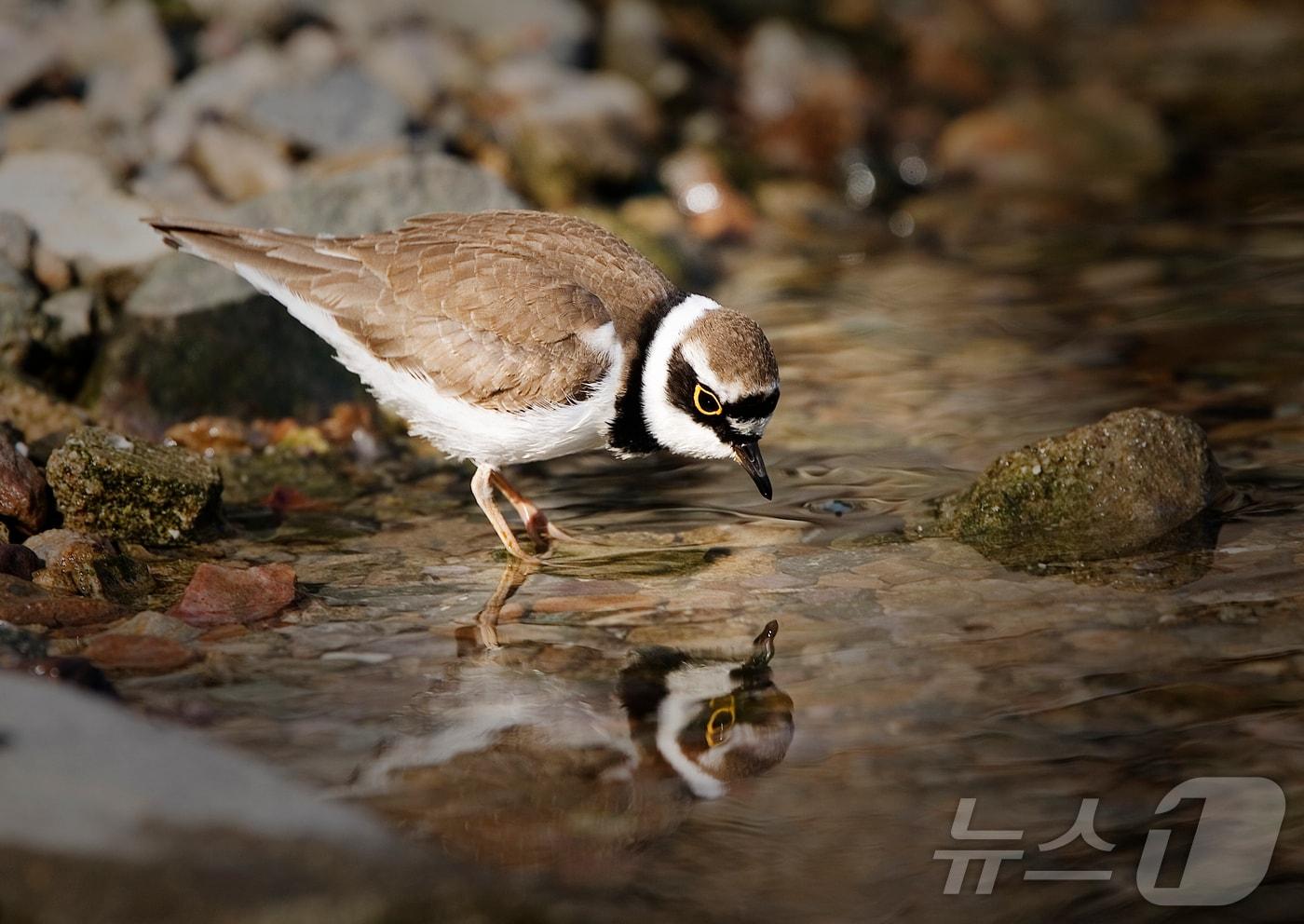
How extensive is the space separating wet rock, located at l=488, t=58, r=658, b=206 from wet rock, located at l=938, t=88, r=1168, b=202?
330 centimetres

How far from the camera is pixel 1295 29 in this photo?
18.5 m

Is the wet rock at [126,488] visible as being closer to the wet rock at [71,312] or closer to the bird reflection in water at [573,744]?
the bird reflection in water at [573,744]

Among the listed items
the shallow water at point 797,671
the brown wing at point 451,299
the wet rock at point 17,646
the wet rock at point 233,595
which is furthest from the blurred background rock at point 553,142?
the wet rock at point 17,646

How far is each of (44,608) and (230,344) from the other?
11.0 ft

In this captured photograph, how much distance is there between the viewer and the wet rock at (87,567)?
640 centimetres

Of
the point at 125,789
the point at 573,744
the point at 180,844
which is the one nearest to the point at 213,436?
the point at 573,744

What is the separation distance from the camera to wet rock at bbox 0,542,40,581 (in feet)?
20.8

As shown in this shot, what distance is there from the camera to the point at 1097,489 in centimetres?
705

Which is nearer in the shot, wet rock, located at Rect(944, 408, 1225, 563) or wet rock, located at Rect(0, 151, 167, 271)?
wet rock, located at Rect(944, 408, 1225, 563)

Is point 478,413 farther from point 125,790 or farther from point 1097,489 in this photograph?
point 125,790

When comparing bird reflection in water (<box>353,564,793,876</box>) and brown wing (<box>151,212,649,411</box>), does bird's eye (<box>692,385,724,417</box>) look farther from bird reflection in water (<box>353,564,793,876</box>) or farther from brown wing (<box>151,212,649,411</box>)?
bird reflection in water (<box>353,564,793,876</box>)

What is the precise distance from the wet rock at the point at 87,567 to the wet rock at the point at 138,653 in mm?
573

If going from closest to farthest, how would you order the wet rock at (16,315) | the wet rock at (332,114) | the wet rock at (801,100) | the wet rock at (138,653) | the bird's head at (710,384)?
the wet rock at (138,653) → the bird's head at (710,384) → the wet rock at (16,315) → the wet rock at (332,114) → the wet rock at (801,100)

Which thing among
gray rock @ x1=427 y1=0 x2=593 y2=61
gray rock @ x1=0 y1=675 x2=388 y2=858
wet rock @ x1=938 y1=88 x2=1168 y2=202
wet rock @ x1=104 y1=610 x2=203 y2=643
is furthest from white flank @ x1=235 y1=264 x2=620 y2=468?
wet rock @ x1=938 y1=88 x2=1168 y2=202
